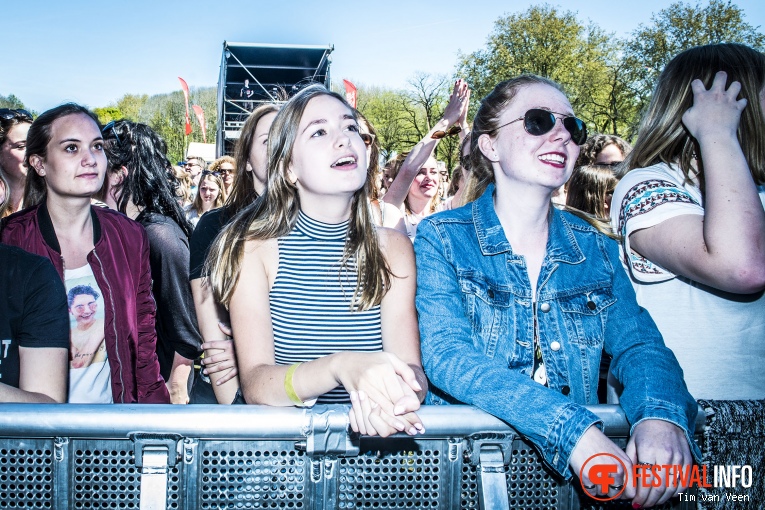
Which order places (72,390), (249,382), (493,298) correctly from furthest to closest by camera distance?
(72,390), (493,298), (249,382)

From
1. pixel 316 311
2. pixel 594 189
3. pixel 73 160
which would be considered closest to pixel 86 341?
pixel 73 160

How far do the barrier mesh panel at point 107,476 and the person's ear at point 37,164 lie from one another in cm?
211

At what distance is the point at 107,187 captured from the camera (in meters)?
3.94

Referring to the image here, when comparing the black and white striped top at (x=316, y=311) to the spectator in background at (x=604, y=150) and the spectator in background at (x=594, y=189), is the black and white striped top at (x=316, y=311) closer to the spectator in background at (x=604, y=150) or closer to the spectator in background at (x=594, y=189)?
the spectator in background at (x=594, y=189)

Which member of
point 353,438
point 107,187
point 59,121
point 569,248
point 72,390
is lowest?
point 72,390

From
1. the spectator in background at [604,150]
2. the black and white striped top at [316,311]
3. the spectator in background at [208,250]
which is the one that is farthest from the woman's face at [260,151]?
the spectator in background at [604,150]

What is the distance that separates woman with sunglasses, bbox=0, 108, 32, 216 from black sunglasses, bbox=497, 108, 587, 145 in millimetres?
3671

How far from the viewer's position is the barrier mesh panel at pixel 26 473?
1288 millimetres

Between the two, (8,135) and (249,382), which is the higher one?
(8,135)

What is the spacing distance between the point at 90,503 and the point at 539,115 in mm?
1711

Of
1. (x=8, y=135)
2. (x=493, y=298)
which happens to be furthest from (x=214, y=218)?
(x=8, y=135)

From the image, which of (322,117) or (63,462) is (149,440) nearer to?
(63,462)

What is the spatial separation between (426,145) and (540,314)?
2.84m

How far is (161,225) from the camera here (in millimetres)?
3490
